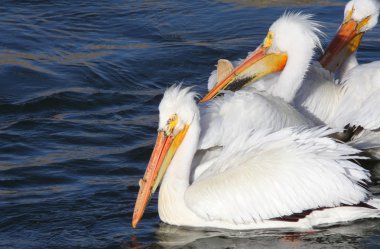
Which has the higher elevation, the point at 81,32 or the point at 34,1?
the point at 34,1

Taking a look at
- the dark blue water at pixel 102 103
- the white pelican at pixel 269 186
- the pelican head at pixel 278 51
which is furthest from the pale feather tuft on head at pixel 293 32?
the white pelican at pixel 269 186

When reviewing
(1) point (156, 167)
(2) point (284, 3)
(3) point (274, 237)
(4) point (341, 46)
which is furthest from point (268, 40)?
(2) point (284, 3)

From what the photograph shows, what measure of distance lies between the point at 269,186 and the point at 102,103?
2.84 metres

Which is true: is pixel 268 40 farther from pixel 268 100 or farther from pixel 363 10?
pixel 363 10

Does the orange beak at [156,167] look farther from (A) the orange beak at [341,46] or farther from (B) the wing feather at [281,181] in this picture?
(A) the orange beak at [341,46]

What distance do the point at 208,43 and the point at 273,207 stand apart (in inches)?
168

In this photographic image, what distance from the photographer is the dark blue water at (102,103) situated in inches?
234

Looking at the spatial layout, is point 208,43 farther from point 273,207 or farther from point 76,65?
point 273,207

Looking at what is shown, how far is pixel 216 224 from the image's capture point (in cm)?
599

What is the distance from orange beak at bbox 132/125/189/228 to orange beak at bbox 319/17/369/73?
2186mm

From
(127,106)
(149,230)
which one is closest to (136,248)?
(149,230)

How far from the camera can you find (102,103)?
8.40m

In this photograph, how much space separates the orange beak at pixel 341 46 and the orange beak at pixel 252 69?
2.37 ft

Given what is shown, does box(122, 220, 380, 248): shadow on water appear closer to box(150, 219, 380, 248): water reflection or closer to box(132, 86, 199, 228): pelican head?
box(150, 219, 380, 248): water reflection
